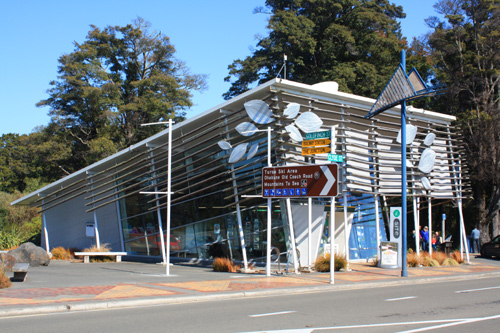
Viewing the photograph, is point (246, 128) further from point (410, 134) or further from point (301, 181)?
point (410, 134)

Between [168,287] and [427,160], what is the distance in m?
17.6

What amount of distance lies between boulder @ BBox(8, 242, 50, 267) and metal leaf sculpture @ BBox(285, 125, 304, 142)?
1254cm

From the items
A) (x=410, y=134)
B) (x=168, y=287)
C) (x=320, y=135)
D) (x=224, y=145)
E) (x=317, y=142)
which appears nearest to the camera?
(x=168, y=287)

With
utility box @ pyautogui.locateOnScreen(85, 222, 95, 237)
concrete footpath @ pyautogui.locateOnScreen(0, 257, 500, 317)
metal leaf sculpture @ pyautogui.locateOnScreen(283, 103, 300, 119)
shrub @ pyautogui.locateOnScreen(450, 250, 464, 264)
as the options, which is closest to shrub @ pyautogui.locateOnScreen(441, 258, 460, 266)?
shrub @ pyautogui.locateOnScreen(450, 250, 464, 264)

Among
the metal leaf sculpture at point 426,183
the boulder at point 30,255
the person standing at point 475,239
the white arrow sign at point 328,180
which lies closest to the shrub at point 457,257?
the metal leaf sculpture at point 426,183

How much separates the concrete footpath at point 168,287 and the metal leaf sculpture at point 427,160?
6.26 meters

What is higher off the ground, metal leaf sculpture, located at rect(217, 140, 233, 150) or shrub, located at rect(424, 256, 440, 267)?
metal leaf sculpture, located at rect(217, 140, 233, 150)

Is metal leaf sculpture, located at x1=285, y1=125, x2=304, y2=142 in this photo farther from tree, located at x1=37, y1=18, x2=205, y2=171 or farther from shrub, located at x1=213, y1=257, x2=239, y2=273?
tree, located at x1=37, y1=18, x2=205, y2=171

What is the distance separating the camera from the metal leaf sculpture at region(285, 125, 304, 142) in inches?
818

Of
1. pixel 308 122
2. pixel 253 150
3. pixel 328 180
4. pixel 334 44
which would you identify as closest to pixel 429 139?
pixel 308 122

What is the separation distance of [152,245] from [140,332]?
68.4 feet

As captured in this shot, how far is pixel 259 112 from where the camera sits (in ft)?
68.8

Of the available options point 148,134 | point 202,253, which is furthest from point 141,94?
point 202,253

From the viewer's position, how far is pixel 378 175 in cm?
2556
